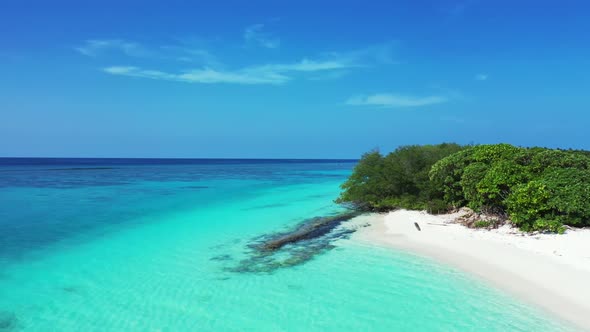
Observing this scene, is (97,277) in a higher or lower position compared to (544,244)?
lower

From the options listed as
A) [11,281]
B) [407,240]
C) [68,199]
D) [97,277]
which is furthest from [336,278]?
[68,199]

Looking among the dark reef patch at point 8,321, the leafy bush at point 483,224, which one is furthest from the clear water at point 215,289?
the leafy bush at point 483,224

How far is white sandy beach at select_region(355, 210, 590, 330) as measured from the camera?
834cm

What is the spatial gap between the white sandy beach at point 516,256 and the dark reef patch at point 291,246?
4.72ft

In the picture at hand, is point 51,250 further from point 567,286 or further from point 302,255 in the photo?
point 567,286

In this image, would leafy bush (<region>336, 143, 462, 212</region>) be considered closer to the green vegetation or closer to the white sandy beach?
the green vegetation

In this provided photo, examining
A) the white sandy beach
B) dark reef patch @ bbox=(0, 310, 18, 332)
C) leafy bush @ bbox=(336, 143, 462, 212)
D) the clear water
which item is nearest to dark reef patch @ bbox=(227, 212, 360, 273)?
the clear water

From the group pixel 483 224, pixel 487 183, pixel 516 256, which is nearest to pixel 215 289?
pixel 516 256

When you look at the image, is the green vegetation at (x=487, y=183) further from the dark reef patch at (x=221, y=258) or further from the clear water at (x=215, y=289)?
the dark reef patch at (x=221, y=258)

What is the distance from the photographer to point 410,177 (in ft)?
66.4

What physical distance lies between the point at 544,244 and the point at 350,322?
757 cm

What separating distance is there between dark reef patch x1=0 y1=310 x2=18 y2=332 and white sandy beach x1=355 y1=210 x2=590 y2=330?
10616mm

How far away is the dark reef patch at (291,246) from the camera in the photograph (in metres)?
11.6

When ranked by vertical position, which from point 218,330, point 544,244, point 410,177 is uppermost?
point 410,177
